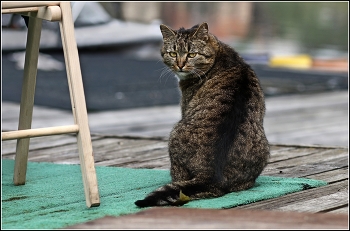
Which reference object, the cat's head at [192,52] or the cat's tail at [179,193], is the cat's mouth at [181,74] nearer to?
the cat's head at [192,52]

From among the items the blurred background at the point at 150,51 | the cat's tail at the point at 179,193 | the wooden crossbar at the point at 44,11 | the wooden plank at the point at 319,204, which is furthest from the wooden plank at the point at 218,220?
the blurred background at the point at 150,51

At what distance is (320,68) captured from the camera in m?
10.2

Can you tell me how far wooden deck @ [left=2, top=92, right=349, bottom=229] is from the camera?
2.52 meters

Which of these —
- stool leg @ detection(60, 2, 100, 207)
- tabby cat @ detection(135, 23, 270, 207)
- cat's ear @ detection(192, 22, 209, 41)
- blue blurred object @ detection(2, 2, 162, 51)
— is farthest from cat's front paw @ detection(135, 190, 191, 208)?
blue blurred object @ detection(2, 2, 162, 51)

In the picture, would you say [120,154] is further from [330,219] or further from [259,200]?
[330,219]

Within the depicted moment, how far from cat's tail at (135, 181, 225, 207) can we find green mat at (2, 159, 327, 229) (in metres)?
0.04

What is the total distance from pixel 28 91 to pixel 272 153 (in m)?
1.66

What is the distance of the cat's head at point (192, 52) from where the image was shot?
3.41 metres

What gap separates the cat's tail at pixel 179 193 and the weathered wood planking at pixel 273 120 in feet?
8.75

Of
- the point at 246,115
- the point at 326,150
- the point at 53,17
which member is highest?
the point at 53,17

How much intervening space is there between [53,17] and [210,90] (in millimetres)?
834

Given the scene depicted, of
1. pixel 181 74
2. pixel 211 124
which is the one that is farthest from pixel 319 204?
pixel 181 74

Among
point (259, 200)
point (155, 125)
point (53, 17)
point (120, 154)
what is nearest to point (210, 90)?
point (259, 200)

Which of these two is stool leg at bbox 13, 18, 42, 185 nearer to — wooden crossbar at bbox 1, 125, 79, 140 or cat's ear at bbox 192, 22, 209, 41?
wooden crossbar at bbox 1, 125, 79, 140
